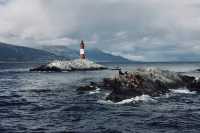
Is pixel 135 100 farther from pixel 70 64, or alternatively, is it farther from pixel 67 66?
pixel 70 64

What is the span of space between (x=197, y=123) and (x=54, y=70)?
137426mm

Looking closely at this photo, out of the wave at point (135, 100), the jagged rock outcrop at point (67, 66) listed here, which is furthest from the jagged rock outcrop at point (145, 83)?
the jagged rock outcrop at point (67, 66)

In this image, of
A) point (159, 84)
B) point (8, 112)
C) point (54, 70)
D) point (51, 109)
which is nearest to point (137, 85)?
point (159, 84)

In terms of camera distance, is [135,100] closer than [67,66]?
Yes

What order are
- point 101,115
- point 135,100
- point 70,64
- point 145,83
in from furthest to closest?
point 70,64
point 145,83
point 135,100
point 101,115

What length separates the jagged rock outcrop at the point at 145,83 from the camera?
169 ft

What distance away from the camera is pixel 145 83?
5712 cm

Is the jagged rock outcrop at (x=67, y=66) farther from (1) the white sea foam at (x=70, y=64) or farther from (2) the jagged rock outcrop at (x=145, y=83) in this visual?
(2) the jagged rock outcrop at (x=145, y=83)

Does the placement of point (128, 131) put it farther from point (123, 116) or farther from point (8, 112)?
point (8, 112)

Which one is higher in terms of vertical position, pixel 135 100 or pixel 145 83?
pixel 145 83

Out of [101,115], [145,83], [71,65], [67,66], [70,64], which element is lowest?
[101,115]

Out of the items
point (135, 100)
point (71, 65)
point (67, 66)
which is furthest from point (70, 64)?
point (135, 100)

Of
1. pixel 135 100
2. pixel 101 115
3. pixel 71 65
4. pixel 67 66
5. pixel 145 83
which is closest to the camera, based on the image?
pixel 101 115

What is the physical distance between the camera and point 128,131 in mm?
31266
